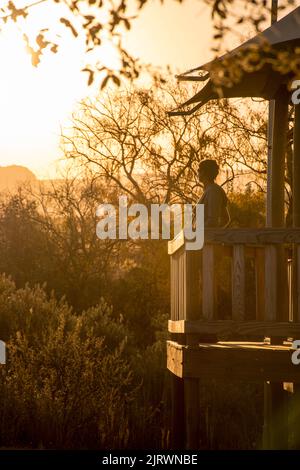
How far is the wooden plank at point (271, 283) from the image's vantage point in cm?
920

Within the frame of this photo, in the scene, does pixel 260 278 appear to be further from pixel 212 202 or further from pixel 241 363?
pixel 241 363

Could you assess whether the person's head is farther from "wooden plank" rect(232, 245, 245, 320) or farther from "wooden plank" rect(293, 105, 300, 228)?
"wooden plank" rect(232, 245, 245, 320)

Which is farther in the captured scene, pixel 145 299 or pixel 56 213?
pixel 56 213

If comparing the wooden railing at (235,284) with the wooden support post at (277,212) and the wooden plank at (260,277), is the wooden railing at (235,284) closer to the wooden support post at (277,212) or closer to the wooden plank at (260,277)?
the wooden plank at (260,277)

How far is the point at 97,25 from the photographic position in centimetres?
671

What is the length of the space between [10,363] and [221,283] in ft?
43.4

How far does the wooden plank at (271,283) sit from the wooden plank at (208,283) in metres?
0.49

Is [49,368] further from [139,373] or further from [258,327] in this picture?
[258,327]

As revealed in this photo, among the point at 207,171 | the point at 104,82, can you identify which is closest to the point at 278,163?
the point at 207,171

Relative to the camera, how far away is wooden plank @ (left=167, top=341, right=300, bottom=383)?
9.71 meters

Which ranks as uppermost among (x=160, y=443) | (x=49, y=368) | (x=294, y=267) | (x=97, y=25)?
(x=97, y=25)

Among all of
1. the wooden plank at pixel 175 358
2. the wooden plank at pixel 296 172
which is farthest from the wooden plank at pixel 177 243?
the wooden plank at pixel 296 172

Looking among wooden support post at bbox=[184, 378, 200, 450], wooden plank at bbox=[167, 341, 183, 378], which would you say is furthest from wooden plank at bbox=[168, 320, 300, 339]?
wooden support post at bbox=[184, 378, 200, 450]
